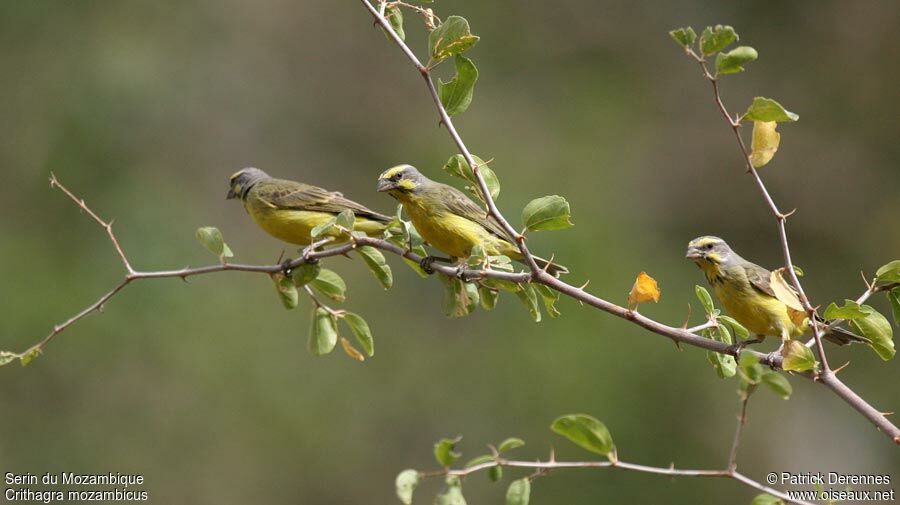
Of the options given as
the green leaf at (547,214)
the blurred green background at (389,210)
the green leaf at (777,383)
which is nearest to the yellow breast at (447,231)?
the green leaf at (547,214)

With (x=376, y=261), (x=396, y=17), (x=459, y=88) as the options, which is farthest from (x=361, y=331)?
(x=396, y=17)

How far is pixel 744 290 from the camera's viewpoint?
446 centimetres

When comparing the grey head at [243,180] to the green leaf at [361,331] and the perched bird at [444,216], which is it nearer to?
the perched bird at [444,216]

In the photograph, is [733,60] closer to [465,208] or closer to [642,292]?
[642,292]

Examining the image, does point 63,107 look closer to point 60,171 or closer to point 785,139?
point 60,171

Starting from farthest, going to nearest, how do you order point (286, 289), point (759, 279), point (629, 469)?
point (759, 279), point (286, 289), point (629, 469)

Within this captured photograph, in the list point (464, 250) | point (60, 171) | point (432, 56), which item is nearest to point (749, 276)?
point (464, 250)

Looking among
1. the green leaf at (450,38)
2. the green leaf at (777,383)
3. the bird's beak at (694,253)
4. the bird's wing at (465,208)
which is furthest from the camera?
the bird's wing at (465,208)

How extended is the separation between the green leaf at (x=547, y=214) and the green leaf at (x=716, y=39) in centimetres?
72

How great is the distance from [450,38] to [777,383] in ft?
4.72

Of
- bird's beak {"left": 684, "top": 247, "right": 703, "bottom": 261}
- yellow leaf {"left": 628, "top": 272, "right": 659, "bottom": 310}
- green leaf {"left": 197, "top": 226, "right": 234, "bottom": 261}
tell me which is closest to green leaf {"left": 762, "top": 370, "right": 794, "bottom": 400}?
yellow leaf {"left": 628, "top": 272, "right": 659, "bottom": 310}

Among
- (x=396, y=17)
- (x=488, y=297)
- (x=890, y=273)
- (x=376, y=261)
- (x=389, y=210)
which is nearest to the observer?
(x=890, y=273)

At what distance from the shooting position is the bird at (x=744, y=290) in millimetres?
4324

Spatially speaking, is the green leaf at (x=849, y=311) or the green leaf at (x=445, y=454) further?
the green leaf at (x=849, y=311)
